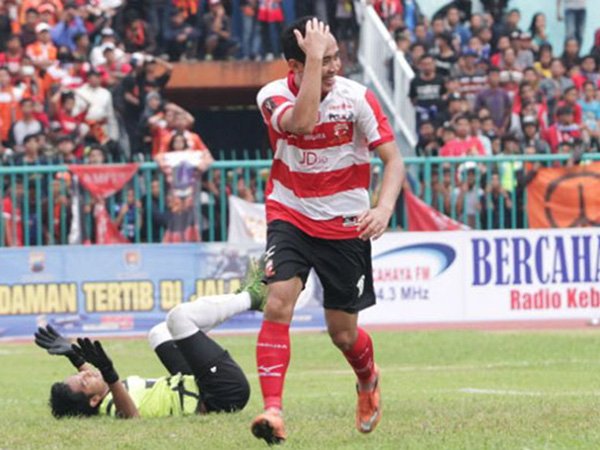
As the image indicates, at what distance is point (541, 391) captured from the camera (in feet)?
A: 38.2

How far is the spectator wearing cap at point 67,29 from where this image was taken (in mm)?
23969

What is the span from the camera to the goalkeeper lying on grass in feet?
32.8

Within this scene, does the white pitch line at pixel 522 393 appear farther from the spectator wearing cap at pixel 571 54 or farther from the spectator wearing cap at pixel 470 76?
the spectator wearing cap at pixel 571 54

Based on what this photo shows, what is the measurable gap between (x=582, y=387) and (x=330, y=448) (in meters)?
4.27

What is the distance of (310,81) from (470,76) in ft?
54.6

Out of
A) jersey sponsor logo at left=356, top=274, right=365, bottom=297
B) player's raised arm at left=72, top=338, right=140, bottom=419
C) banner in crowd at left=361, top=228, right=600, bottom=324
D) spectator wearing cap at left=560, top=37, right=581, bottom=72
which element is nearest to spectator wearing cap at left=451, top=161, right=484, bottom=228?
banner in crowd at left=361, top=228, right=600, bottom=324

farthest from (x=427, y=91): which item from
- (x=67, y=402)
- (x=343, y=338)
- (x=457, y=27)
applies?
(x=343, y=338)

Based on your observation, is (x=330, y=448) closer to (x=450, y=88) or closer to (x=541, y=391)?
(x=541, y=391)

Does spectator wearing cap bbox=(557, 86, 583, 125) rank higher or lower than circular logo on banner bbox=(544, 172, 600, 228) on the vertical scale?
higher

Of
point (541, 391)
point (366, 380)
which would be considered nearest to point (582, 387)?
point (541, 391)

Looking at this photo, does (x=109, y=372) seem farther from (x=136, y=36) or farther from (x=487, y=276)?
(x=136, y=36)

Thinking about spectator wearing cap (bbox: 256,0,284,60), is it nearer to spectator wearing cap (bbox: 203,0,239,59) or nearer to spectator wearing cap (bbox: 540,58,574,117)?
spectator wearing cap (bbox: 203,0,239,59)

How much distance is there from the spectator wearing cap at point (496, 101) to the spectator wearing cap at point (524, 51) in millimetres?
1654

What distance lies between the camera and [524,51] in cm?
2550
